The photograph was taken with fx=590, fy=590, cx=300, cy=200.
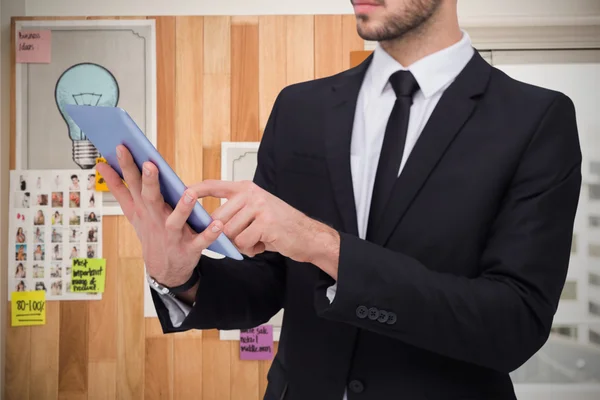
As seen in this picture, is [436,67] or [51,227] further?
[51,227]

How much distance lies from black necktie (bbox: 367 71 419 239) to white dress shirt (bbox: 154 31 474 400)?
0.01m

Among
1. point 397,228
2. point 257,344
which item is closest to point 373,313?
point 397,228

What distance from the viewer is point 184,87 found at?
2.40 meters

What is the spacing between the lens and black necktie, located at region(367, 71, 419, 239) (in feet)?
2.82

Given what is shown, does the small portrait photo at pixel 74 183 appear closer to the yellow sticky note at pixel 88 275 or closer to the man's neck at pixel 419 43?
the yellow sticky note at pixel 88 275

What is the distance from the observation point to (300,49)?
7.83 ft

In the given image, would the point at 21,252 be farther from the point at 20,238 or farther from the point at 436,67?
the point at 436,67

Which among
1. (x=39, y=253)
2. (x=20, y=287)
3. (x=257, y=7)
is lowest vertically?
(x=20, y=287)

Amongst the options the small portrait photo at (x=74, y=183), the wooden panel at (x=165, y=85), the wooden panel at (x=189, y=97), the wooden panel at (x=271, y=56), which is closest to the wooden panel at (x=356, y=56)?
the wooden panel at (x=271, y=56)

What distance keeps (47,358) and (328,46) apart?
5.60 ft

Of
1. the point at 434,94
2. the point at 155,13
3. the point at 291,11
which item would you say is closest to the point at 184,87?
the point at 155,13

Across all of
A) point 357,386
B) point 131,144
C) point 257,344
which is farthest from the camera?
point 257,344

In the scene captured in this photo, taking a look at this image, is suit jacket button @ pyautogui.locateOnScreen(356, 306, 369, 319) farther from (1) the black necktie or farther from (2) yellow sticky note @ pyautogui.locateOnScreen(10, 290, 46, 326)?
(2) yellow sticky note @ pyautogui.locateOnScreen(10, 290, 46, 326)

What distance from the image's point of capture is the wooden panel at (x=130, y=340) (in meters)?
2.38
